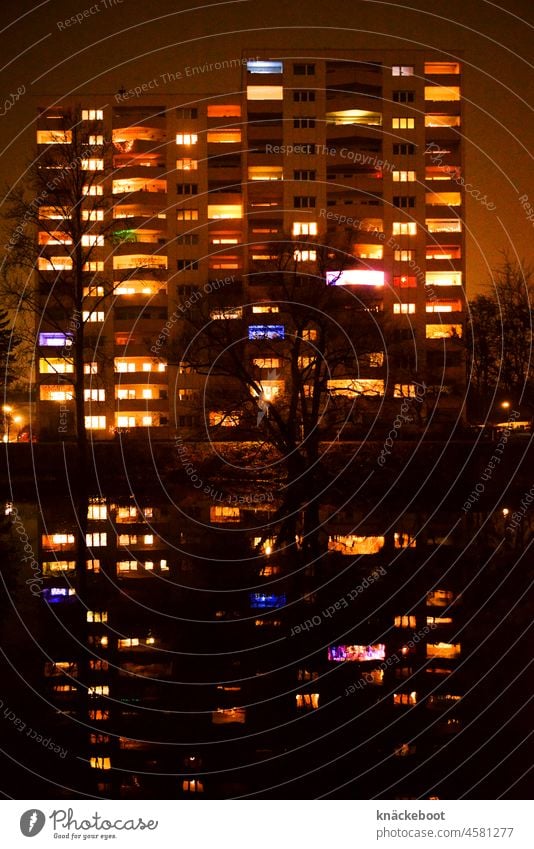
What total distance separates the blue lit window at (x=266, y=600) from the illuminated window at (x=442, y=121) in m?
88.4

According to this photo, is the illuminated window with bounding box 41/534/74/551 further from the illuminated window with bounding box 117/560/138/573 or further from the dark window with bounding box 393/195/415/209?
the dark window with bounding box 393/195/415/209

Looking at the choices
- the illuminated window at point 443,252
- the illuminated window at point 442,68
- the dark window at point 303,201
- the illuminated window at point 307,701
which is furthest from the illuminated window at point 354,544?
the illuminated window at point 442,68

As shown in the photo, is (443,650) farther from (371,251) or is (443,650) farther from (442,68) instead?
(442,68)

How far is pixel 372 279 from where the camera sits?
322ft

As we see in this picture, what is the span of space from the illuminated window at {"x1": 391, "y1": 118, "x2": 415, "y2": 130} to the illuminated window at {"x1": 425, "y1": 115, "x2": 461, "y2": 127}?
241cm

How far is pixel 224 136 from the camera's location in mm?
100625

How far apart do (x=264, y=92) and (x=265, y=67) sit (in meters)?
2.21

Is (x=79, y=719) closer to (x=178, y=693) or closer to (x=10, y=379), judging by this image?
(x=178, y=693)

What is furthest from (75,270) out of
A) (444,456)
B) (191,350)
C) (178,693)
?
(178,693)

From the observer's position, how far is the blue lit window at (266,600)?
17.8 m

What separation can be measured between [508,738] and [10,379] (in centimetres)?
6153

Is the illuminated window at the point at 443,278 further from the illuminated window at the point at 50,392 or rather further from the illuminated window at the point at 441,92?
the illuminated window at the point at 50,392

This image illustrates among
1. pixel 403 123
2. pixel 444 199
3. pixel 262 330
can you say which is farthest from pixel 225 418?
pixel 444 199

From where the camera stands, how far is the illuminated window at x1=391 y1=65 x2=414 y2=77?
98.0m
